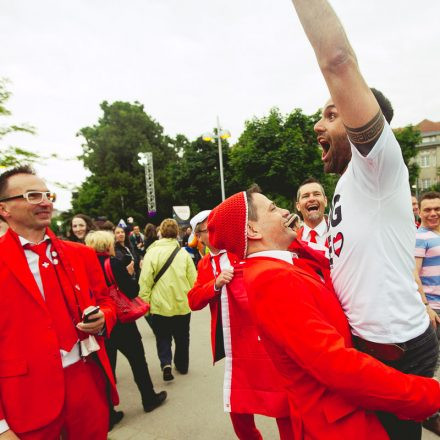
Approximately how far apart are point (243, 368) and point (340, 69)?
2.25m

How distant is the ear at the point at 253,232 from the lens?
5.34ft

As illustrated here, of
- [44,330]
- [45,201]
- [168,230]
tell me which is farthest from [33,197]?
[168,230]

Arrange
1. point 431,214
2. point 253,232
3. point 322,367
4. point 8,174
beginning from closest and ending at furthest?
1. point 322,367
2. point 253,232
3. point 8,174
4. point 431,214

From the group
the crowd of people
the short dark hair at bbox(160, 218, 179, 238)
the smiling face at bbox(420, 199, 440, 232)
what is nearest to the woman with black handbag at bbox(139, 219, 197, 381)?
the short dark hair at bbox(160, 218, 179, 238)

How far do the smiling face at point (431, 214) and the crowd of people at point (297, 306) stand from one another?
1870mm

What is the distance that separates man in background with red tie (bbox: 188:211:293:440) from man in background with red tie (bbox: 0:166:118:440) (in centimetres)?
89

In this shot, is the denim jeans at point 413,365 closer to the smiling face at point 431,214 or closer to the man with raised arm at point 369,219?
the man with raised arm at point 369,219

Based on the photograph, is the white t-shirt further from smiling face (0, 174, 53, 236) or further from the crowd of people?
smiling face (0, 174, 53, 236)

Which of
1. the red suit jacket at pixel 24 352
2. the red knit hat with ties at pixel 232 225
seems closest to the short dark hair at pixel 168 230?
the red suit jacket at pixel 24 352

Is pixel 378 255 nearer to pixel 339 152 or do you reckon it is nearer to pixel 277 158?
pixel 339 152

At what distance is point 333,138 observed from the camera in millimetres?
1351

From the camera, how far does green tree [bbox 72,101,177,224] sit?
1309 inches

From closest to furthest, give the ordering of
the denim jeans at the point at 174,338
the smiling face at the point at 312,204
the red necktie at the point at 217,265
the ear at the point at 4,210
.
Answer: the ear at the point at 4,210 → the red necktie at the point at 217,265 → the smiling face at the point at 312,204 → the denim jeans at the point at 174,338

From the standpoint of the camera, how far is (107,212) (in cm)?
3322
